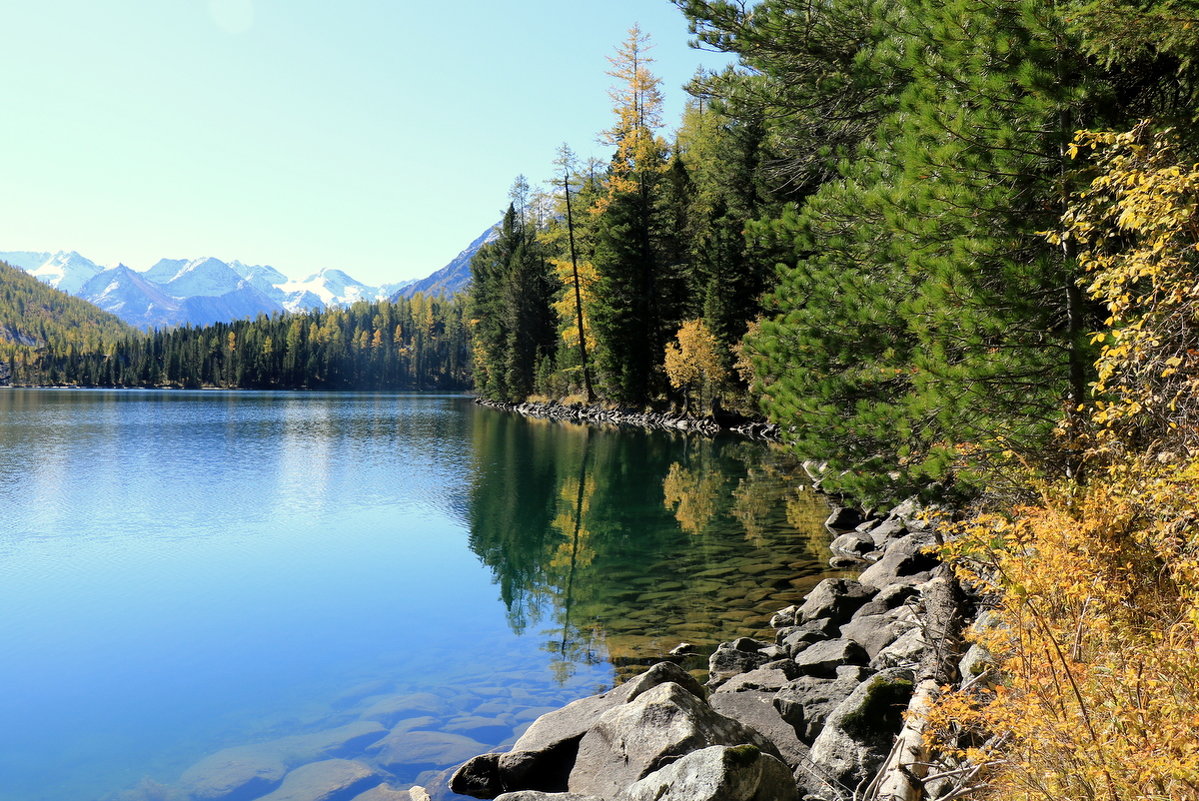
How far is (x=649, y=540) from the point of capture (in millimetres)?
17344

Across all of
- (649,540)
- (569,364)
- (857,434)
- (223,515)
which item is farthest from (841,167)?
(569,364)

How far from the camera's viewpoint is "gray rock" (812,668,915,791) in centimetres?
639

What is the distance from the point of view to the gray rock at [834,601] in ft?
36.2

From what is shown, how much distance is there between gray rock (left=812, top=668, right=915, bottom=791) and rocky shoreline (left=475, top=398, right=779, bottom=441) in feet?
89.2

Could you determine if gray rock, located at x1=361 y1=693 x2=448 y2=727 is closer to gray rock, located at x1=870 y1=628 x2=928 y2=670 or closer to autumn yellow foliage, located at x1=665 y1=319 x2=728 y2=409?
gray rock, located at x1=870 y1=628 x2=928 y2=670

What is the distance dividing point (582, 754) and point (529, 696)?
2387 millimetres

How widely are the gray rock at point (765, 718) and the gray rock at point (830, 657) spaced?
2.89 feet

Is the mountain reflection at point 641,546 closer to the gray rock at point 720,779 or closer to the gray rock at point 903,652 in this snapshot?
the gray rock at point 903,652

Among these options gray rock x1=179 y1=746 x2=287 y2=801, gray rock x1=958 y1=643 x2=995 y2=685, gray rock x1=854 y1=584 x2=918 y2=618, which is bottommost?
gray rock x1=179 y1=746 x2=287 y2=801

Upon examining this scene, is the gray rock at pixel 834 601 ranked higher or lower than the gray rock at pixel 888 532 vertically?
lower

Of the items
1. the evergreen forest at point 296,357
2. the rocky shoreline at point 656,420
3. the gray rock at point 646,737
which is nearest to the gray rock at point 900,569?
the gray rock at point 646,737

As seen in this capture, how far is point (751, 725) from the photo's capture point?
7.76 metres

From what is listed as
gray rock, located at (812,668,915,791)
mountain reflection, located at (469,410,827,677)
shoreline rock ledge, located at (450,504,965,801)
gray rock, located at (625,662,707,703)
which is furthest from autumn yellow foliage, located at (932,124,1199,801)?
mountain reflection, located at (469,410,827,677)

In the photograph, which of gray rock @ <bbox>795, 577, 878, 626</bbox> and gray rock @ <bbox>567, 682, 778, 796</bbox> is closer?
gray rock @ <bbox>567, 682, 778, 796</bbox>
